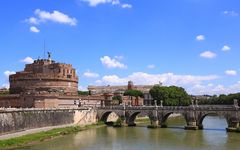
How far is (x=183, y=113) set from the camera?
55969 millimetres

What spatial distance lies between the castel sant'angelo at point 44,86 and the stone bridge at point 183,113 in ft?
26.9

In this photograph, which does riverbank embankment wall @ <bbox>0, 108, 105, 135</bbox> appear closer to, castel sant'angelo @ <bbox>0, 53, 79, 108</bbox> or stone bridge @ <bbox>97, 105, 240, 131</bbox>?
stone bridge @ <bbox>97, 105, 240, 131</bbox>

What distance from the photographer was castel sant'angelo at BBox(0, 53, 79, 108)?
69.4m

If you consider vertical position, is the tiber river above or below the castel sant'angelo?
below

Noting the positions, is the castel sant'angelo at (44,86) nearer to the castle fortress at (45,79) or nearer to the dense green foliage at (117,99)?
the castle fortress at (45,79)

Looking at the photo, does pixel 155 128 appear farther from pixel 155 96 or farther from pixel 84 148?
pixel 155 96

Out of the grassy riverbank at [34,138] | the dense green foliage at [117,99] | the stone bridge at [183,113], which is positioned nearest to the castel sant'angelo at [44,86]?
the stone bridge at [183,113]

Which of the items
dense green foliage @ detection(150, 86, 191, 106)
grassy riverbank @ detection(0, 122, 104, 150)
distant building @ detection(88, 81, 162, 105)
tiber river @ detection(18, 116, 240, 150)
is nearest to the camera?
grassy riverbank @ detection(0, 122, 104, 150)

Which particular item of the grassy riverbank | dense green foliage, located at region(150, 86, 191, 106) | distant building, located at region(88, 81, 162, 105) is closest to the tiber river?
the grassy riverbank

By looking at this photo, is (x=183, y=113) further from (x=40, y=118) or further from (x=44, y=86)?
(x=44, y=86)

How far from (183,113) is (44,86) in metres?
33.1

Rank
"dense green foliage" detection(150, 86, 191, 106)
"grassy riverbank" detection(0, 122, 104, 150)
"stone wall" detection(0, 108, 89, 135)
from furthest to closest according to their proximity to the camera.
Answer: "dense green foliage" detection(150, 86, 191, 106)
"stone wall" detection(0, 108, 89, 135)
"grassy riverbank" detection(0, 122, 104, 150)

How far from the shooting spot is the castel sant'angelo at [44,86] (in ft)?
228

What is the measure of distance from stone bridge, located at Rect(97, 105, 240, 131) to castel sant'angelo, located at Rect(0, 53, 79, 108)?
8.20m
